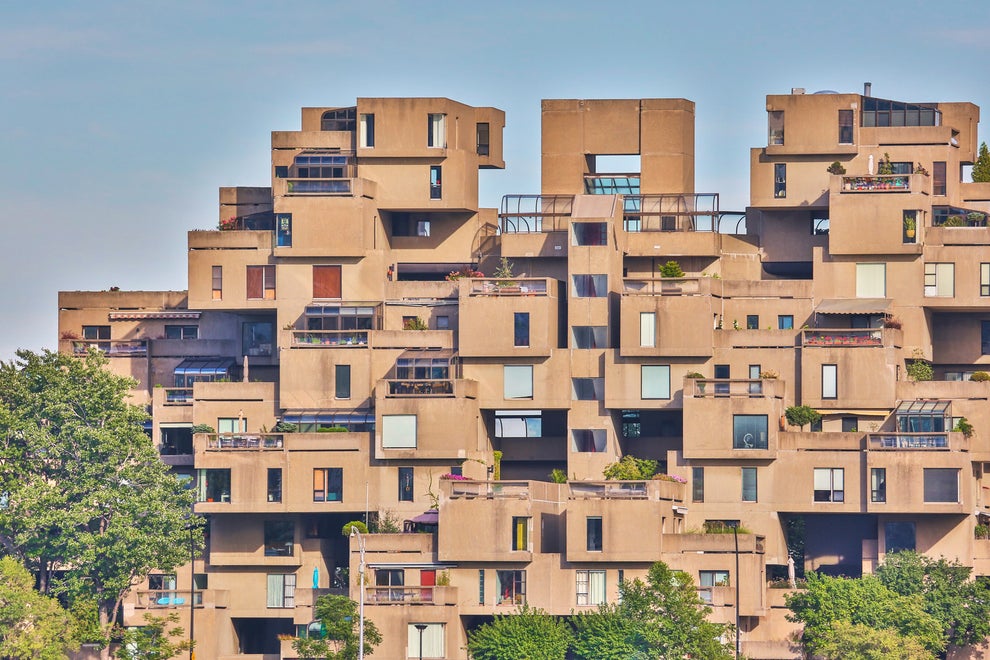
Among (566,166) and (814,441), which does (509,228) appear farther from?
(814,441)

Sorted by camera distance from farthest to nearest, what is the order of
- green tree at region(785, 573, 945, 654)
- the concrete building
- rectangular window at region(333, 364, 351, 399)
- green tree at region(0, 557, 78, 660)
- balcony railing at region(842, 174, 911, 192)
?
balcony railing at region(842, 174, 911, 192) → rectangular window at region(333, 364, 351, 399) → the concrete building → green tree at region(0, 557, 78, 660) → green tree at region(785, 573, 945, 654)

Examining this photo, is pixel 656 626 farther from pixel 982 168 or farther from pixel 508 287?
pixel 982 168

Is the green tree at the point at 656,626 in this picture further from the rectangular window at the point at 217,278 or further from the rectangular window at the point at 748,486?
the rectangular window at the point at 217,278

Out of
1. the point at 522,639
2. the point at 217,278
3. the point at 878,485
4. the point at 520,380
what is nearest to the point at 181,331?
the point at 217,278

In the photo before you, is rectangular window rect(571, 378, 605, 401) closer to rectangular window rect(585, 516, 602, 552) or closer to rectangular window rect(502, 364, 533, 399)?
rectangular window rect(502, 364, 533, 399)

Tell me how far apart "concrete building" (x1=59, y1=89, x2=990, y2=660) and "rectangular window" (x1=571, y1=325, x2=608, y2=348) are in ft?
0.38

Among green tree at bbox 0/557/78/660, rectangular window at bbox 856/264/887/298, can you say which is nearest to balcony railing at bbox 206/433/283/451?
green tree at bbox 0/557/78/660

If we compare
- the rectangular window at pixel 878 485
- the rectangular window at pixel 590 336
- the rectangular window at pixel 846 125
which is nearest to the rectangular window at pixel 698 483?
the rectangular window at pixel 878 485

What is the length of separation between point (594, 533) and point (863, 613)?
518 inches

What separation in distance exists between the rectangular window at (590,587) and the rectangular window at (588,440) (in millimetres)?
11260

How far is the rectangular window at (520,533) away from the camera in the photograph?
122062 mm

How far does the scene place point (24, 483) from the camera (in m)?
128

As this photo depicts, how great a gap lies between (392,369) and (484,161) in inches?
605

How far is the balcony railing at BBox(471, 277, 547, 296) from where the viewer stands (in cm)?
13188
